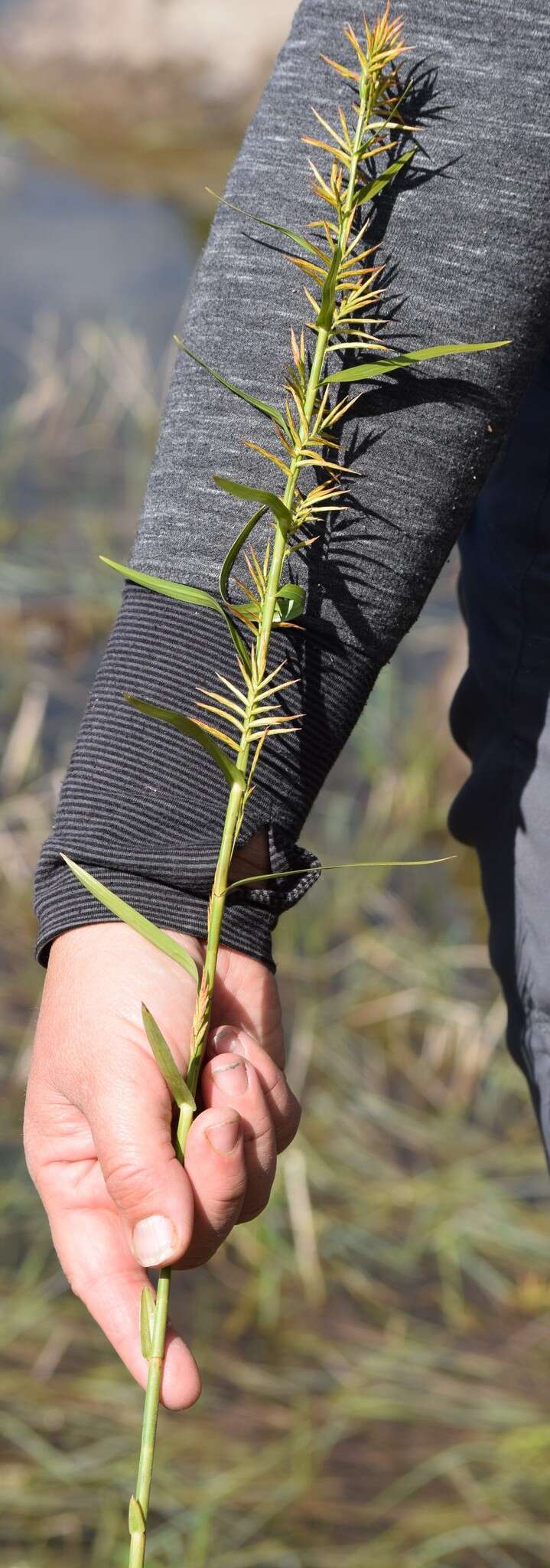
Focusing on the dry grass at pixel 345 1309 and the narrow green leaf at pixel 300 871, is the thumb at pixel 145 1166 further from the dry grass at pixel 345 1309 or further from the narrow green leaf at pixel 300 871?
the dry grass at pixel 345 1309

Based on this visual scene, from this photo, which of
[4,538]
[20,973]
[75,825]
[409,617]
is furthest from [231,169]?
[4,538]

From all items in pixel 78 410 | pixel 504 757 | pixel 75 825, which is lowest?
pixel 75 825

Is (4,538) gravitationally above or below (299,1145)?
above

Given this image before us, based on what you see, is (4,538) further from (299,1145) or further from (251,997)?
(251,997)

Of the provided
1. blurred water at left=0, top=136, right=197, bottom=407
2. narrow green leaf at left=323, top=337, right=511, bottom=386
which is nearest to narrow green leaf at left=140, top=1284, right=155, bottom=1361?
narrow green leaf at left=323, top=337, right=511, bottom=386

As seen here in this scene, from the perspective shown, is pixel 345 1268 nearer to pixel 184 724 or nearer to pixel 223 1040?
pixel 223 1040

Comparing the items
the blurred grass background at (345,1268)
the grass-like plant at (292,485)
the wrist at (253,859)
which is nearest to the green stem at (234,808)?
the grass-like plant at (292,485)

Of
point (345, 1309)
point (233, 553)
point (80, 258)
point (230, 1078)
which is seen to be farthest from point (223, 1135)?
point (80, 258)
